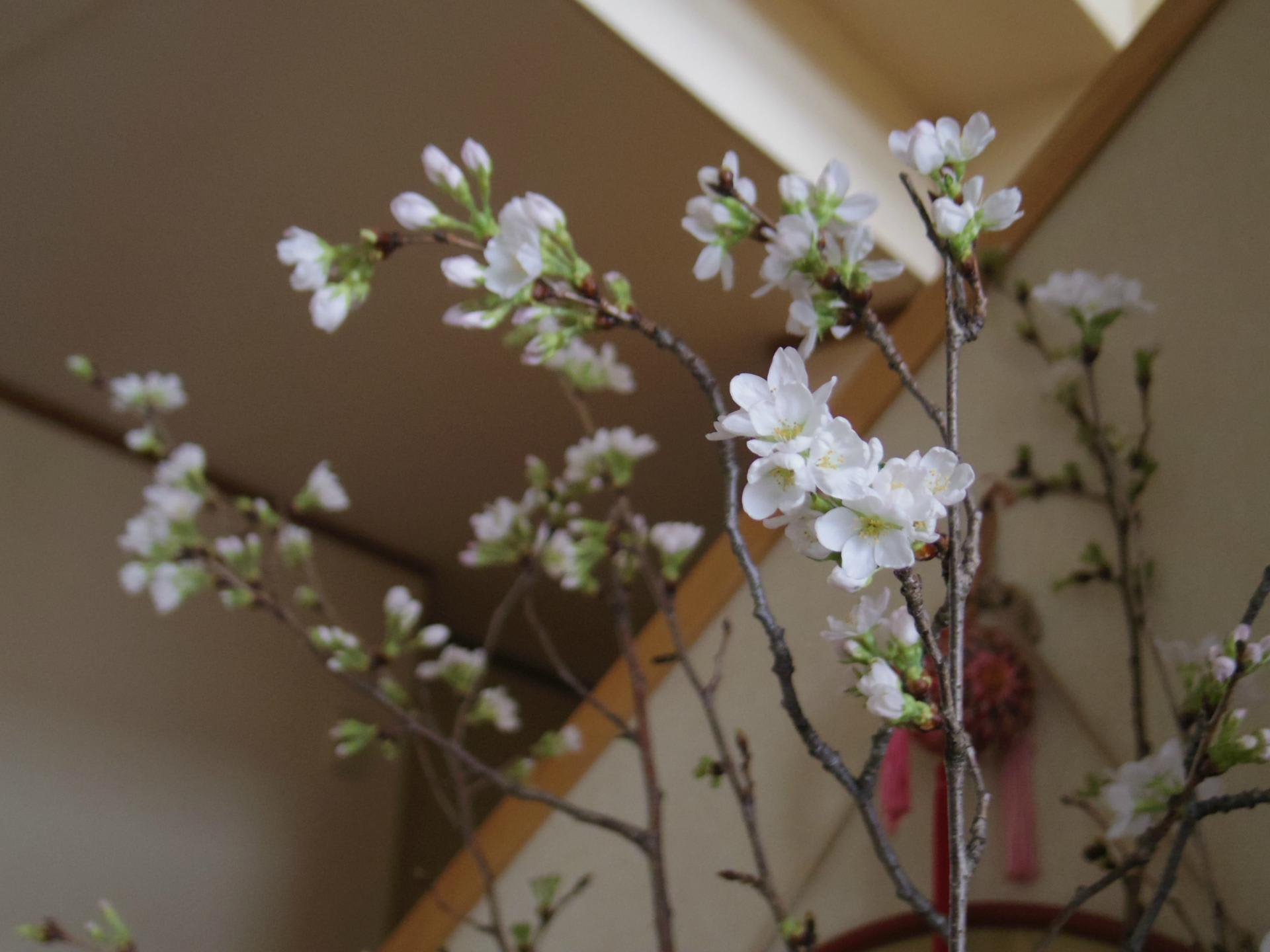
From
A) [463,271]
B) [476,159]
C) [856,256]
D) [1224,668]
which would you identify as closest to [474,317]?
[463,271]

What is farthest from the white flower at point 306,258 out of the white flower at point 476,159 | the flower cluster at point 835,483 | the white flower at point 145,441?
the white flower at point 145,441

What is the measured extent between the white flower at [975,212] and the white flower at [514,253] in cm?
24

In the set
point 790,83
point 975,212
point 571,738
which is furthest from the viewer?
point 790,83

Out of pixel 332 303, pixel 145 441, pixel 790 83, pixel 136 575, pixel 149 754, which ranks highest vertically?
pixel 790 83

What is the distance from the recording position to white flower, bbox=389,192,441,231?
69 centimetres

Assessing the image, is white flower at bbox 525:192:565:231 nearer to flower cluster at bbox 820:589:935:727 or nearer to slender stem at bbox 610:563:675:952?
flower cluster at bbox 820:589:935:727

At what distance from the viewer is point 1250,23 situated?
1038mm

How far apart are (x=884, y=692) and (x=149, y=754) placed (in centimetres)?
185

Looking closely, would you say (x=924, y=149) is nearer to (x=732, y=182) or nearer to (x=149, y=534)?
(x=732, y=182)

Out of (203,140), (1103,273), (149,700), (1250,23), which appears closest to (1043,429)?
(1103,273)

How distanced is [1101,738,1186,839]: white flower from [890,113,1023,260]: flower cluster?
0.41 metres

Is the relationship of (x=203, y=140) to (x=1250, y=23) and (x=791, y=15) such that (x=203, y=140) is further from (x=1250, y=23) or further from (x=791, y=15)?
(x=1250, y=23)

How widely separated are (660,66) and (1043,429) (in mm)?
618

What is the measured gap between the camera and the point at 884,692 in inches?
20.7
